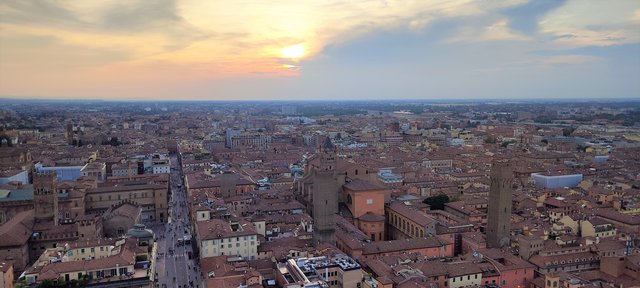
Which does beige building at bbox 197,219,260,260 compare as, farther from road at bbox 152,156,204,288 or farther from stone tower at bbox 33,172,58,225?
stone tower at bbox 33,172,58,225

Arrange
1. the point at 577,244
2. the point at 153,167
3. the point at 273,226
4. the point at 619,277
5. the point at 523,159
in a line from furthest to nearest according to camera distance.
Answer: the point at 523,159 → the point at 153,167 → the point at 273,226 → the point at 577,244 → the point at 619,277

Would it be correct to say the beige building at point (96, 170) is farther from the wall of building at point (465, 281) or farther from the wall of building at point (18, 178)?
the wall of building at point (465, 281)

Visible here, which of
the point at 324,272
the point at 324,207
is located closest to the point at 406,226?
the point at 324,207

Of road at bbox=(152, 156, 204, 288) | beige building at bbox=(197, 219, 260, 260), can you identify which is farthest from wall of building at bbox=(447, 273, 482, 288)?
road at bbox=(152, 156, 204, 288)

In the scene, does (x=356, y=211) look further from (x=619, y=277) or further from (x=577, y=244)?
(x=619, y=277)

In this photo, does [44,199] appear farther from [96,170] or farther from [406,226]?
[406,226]

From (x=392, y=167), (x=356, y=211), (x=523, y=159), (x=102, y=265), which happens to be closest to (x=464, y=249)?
(x=356, y=211)
